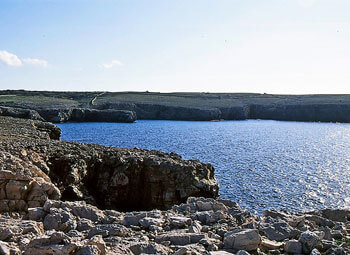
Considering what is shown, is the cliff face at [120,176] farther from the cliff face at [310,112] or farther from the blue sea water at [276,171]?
the cliff face at [310,112]

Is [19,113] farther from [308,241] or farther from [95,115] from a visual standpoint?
[308,241]

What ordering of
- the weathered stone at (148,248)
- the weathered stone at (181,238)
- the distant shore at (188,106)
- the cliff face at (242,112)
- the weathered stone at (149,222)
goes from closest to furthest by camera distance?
the weathered stone at (148,248)
the weathered stone at (181,238)
the weathered stone at (149,222)
the distant shore at (188,106)
the cliff face at (242,112)

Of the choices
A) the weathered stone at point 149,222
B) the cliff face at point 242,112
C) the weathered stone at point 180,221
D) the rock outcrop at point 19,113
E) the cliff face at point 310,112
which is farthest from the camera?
the cliff face at point 310,112

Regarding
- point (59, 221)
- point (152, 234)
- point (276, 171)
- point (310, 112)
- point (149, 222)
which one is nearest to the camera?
point (152, 234)

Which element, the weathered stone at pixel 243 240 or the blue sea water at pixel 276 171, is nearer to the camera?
the weathered stone at pixel 243 240

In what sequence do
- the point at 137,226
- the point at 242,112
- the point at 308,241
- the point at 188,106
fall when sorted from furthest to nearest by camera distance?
the point at 242,112 < the point at 188,106 < the point at 137,226 < the point at 308,241

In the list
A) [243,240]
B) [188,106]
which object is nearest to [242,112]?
[188,106]

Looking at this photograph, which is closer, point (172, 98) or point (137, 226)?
point (137, 226)

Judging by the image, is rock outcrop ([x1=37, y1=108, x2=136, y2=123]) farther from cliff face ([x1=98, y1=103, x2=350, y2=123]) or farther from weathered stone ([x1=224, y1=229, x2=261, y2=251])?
weathered stone ([x1=224, y1=229, x2=261, y2=251])

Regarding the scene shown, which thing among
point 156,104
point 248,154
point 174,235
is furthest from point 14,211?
point 156,104

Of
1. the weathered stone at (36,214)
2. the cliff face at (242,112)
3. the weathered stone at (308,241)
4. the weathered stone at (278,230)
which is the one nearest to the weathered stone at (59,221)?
the weathered stone at (36,214)

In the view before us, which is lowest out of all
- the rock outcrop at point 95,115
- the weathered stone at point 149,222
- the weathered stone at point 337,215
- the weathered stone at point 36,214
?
the rock outcrop at point 95,115

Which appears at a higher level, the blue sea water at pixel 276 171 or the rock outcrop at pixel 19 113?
the rock outcrop at pixel 19 113

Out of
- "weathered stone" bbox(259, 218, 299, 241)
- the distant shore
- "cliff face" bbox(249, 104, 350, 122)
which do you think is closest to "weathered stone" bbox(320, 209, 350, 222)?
"weathered stone" bbox(259, 218, 299, 241)
